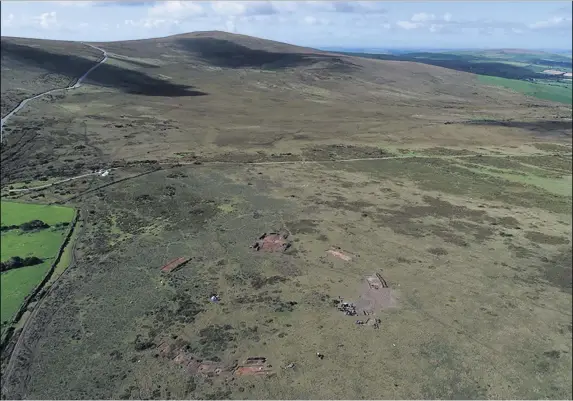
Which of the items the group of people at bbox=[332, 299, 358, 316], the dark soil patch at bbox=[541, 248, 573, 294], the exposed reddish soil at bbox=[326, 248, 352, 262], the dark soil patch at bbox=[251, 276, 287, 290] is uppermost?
the dark soil patch at bbox=[541, 248, 573, 294]

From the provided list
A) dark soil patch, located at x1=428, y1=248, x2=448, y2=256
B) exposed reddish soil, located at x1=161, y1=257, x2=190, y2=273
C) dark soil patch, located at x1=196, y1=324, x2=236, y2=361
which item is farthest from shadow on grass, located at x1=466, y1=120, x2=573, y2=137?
dark soil patch, located at x1=196, y1=324, x2=236, y2=361

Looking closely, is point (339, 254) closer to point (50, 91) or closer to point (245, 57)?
point (50, 91)

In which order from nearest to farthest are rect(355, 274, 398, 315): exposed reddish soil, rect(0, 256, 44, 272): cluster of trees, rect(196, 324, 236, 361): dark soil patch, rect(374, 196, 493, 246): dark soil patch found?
rect(196, 324, 236, 361): dark soil patch → rect(355, 274, 398, 315): exposed reddish soil → rect(0, 256, 44, 272): cluster of trees → rect(374, 196, 493, 246): dark soil patch

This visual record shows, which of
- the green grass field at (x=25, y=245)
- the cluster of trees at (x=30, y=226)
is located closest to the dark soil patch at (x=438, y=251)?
the green grass field at (x=25, y=245)

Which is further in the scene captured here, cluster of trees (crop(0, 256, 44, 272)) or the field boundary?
cluster of trees (crop(0, 256, 44, 272))

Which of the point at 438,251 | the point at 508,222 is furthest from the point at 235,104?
the point at 438,251

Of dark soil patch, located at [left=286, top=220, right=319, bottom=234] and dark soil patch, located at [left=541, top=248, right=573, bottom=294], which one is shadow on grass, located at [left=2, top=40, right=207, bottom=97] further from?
dark soil patch, located at [left=541, top=248, right=573, bottom=294]

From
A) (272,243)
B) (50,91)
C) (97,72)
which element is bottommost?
(272,243)
